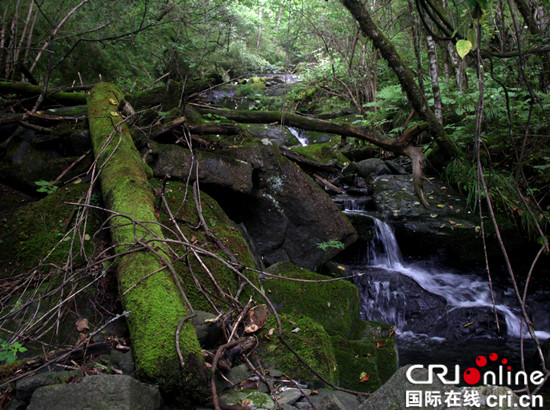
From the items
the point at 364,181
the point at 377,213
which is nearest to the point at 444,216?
the point at 377,213

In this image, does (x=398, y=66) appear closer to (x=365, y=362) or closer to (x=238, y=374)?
(x=365, y=362)

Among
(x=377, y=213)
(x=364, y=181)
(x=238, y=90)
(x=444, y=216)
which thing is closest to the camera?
(x=444, y=216)

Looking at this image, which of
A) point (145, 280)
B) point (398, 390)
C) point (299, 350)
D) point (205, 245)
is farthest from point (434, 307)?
point (145, 280)

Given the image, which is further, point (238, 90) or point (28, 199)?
point (238, 90)

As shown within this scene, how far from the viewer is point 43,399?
187 cm

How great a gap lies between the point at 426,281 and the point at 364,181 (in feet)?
10.6

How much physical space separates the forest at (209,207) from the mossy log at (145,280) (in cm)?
1

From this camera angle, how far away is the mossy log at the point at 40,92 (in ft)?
20.3

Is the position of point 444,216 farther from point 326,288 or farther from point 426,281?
point 326,288

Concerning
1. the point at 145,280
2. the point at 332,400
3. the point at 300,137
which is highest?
the point at 300,137

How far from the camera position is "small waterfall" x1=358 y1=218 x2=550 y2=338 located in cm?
613

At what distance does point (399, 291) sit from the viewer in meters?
6.36

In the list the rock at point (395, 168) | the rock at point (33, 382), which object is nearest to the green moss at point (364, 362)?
the rock at point (33, 382)

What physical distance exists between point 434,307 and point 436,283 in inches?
25.2
